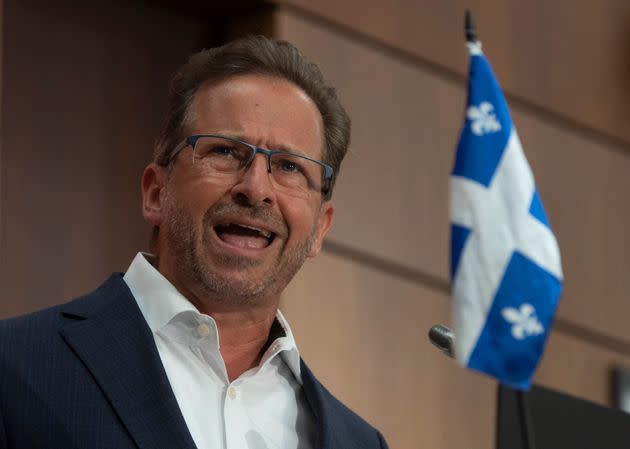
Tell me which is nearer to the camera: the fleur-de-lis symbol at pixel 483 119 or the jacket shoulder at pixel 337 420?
the fleur-de-lis symbol at pixel 483 119

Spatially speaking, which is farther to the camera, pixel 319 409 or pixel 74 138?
pixel 74 138

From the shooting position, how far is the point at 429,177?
429cm

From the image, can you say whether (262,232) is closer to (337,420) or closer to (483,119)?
(337,420)

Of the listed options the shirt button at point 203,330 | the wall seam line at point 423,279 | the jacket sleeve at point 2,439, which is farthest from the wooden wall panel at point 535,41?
the jacket sleeve at point 2,439

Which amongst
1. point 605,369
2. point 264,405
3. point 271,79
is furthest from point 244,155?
point 605,369

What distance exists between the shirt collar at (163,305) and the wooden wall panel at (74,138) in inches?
45.9

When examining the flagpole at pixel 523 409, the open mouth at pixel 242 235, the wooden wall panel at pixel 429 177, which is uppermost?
the flagpole at pixel 523 409

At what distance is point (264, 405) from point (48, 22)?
66.7 inches

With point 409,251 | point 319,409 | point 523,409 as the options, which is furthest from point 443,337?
point 409,251

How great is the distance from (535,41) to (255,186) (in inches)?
105

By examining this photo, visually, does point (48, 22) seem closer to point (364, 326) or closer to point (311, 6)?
point (311, 6)

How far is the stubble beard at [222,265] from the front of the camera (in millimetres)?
2203

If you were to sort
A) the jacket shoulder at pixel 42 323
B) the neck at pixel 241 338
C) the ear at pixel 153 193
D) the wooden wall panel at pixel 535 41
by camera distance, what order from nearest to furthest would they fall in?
1. the jacket shoulder at pixel 42 323
2. the neck at pixel 241 338
3. the ear at pixel 153 193
4. the wooden wall panel at pixel 535 41

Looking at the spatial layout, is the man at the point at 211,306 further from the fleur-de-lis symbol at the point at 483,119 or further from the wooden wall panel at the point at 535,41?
the wooden wall panel at the point at 535,41
